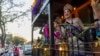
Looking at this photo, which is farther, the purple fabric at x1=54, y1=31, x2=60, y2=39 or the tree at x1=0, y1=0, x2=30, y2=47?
the tree at x1=0, y1=0, x2=30, y2=47

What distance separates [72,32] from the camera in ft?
15.6

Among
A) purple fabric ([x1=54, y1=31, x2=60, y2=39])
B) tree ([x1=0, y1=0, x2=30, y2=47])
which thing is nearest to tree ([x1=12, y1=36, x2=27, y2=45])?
tree ([x1=0, y1=0, x2=30, y2=47])

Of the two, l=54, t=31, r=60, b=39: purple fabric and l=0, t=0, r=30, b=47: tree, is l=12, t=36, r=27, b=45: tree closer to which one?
l=0, t=0, r=30, b=47: tree

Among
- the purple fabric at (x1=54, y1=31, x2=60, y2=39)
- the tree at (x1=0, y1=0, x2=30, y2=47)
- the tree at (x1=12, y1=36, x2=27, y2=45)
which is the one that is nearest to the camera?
the purple fabric at (x1=54, y1=31, x2=60, y2=39)

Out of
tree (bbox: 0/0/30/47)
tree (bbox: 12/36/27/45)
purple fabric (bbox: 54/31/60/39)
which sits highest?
tree (bbox: 0/0/30/47)

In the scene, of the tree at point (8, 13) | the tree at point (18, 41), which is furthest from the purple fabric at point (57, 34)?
the tree at point (18, 41)

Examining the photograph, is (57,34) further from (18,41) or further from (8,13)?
(18,41)

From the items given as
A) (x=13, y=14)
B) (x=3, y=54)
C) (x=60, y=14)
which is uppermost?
(x=13, y=14)

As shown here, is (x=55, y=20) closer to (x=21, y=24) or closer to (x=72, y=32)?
(x=72, y=32)

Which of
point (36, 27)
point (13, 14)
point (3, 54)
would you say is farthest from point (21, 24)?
point (36, 27)

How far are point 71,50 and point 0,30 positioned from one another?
84.2 ft

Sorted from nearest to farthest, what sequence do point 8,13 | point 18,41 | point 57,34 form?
1. point 57,34
2. point 8,13
3. point 18,41

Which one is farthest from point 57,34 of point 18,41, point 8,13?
point 18,41

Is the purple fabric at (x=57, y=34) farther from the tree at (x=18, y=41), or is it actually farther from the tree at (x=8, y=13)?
the tree at (x=18, y=41)
